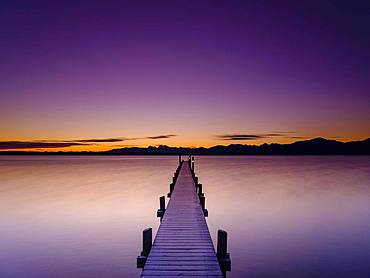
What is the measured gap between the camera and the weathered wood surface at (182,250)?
21.6ft

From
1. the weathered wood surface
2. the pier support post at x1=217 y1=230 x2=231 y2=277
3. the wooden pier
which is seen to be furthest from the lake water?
the pier support post at x1=217 y1=230 x2=231 y2=277

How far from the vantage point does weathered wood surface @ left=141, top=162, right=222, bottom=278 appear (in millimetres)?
6578

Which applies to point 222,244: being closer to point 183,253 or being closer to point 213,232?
point 183,253

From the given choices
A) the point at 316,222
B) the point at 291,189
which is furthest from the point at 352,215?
the point at 291,189

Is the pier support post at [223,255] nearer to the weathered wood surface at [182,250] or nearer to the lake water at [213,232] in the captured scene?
the weathered wood surface at [182,250]

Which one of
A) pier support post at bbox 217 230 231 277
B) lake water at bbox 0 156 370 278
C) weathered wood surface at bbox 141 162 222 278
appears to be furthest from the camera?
lake water at bbox 0 156 370 278

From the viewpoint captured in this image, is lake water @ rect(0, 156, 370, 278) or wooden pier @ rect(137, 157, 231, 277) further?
lake water @ rect(0, 156, 370, 278)

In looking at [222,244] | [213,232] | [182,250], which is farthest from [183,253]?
[213,232]

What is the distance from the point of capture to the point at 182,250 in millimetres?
7770

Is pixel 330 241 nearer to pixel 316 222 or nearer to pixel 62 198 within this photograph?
pixel 316 222

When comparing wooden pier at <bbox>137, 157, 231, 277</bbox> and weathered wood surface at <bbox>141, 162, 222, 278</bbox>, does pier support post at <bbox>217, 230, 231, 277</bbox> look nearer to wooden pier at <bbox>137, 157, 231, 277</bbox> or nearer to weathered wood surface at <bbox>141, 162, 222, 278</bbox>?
wooden pier at <bbox>137, 157, 231, 277</bbox>

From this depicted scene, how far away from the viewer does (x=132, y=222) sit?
791 inches

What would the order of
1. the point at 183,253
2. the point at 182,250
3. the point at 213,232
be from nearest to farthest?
the point at 183,253 < the point at 182,250 < the point at 213,232

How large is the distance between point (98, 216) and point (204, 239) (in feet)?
46.3
